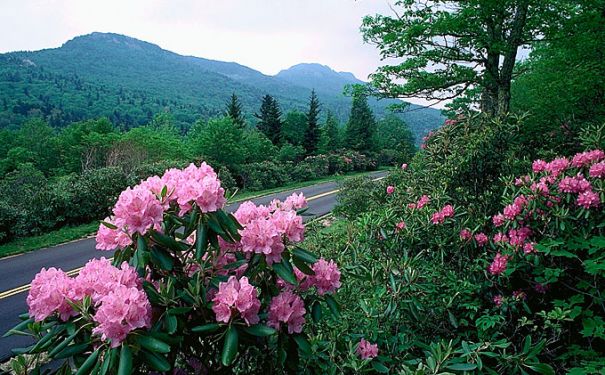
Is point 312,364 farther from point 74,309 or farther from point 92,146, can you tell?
point 92,146

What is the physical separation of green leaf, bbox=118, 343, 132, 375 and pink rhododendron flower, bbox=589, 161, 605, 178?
3.27 meters

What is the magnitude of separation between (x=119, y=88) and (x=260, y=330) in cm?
11402

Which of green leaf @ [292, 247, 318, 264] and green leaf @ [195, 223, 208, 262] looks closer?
green leaf @ [195, 223, 208, 262]

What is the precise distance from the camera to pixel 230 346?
1.35 m

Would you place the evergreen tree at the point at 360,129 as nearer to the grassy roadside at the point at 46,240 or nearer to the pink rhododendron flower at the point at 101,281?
the grassy roadside at the point at 46,240

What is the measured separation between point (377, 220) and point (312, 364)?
4.67ft

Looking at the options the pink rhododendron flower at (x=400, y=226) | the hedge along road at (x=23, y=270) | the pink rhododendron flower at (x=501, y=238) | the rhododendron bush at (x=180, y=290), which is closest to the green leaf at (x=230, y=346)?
the rhododendron bush at (x=180, y=290)

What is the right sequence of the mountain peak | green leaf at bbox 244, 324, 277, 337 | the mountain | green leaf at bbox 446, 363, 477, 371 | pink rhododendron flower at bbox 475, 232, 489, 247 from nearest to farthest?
green leaf at bbox 244, 324, 277, 337 → green leaf at bbox 446, 363, 477, 371 → pink rhododendron flower at bbox 475, 232, 489, 247 → the mountain → the mountain peak

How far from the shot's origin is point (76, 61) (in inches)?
5217

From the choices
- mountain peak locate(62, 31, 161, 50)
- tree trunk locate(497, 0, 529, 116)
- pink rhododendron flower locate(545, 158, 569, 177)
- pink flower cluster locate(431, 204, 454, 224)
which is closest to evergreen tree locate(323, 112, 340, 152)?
tree trunk locate(497, 0, 529, 116)

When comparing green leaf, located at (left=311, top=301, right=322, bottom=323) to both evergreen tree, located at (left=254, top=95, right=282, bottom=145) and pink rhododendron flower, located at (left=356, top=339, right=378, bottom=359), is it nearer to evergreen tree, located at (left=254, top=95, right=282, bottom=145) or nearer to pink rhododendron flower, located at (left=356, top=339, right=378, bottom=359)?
pink rhododendron flower, located at (left=356, top=339, right=378, bottom=359)

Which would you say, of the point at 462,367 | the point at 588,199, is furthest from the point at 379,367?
the point at 588,199

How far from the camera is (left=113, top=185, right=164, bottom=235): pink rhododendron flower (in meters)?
1.45

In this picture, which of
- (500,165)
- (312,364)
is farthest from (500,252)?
(312,364)
